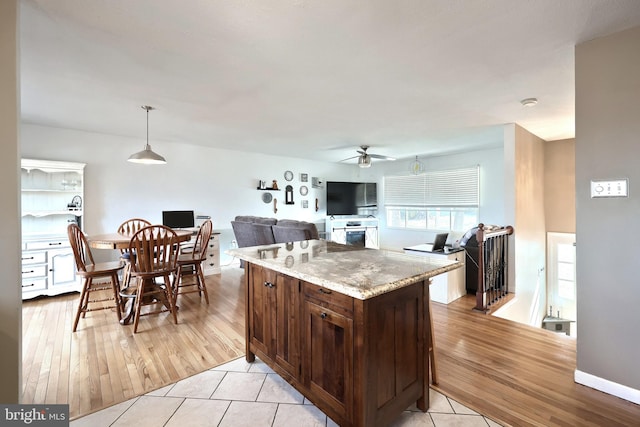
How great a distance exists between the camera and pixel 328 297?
1.48m

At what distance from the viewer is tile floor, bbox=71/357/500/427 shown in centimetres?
161

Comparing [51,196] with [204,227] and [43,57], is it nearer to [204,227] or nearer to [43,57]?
[204,227]

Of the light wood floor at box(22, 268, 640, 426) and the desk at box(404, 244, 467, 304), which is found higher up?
the desk at box(404, 244, 467, 304)

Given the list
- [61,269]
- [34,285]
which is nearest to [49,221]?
[61,269]

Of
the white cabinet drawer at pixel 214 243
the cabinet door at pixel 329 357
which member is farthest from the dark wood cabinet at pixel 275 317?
the white cabinet drawer at pixel 214 243

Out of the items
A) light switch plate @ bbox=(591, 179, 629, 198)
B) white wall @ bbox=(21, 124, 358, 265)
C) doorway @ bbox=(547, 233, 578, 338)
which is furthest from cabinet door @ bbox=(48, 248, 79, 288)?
doorway @ bbox=(547, 233, 578, 338)

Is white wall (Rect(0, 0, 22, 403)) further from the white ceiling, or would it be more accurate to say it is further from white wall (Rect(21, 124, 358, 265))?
white wall (Rect(21, 124, 358, 265))

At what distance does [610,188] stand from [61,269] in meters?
5.61

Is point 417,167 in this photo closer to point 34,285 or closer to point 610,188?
point 610,188

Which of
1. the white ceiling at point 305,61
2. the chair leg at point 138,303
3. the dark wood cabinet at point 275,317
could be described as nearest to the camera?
the white ceiling at point 305,61

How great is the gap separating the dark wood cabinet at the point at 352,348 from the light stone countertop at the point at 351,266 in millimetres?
95

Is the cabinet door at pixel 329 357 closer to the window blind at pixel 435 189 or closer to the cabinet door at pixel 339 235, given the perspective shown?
the cabinet door at pixel 339 235

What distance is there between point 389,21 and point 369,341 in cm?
176

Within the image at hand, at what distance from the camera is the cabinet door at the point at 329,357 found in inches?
54.6
